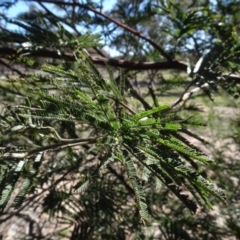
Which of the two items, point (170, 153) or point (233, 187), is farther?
point (233, 187)

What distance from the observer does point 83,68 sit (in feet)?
1.48

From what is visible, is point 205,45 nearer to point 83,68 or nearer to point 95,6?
point 95,6

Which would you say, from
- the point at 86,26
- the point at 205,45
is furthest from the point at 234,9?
the point at 86,26

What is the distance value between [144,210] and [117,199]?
82cm

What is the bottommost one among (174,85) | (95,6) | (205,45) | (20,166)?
(20,166)

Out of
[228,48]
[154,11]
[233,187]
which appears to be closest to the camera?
[228,48]

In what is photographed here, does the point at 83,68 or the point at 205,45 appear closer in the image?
the point at 83,68

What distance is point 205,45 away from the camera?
1373 mm

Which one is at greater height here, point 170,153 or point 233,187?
point 233,187

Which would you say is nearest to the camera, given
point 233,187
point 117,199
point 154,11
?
point 117,199

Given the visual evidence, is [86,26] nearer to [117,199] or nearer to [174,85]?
[174,85]

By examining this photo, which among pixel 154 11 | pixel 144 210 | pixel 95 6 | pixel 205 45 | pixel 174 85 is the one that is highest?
pixel 95 6

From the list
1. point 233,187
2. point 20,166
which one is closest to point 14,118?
point 20,166

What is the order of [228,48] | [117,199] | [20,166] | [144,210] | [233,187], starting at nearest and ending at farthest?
[144,210], [20,166], [228,48], [117,199], [233,187]
